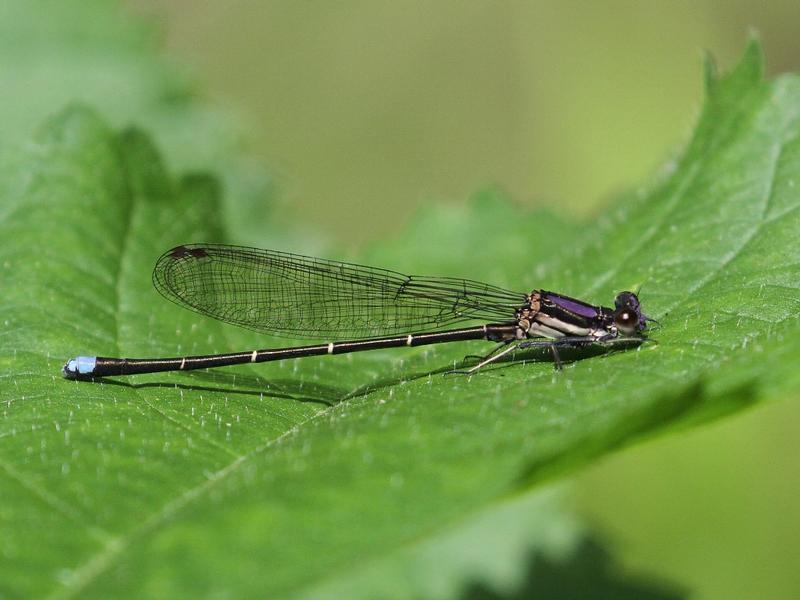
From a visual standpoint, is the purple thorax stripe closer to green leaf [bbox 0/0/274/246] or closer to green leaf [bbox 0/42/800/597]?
green leaf [bbox 0/42/800/597]

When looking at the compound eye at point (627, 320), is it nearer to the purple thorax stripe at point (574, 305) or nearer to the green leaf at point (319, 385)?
the green leaf at point (319, 385)

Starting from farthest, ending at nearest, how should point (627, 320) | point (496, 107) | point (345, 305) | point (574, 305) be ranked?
point (496, 107) < point (345, 305) < point (574, 305) < point (627, 320)

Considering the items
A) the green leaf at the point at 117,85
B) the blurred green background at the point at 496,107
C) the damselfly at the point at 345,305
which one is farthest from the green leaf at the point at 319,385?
the blurred green background at the point at 496,107

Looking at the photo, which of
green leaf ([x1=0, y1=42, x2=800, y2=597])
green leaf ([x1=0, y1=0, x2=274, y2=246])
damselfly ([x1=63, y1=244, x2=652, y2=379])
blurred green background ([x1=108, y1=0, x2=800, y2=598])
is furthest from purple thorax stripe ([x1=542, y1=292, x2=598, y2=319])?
A: green leaf ([x1=0, y1=0, x2=274, y2=246])

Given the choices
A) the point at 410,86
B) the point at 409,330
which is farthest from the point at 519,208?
the point at 410,86

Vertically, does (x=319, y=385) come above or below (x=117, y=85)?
below

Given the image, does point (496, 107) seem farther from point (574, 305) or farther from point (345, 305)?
point (574, 305)

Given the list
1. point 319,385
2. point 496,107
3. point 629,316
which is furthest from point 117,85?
point 496,107

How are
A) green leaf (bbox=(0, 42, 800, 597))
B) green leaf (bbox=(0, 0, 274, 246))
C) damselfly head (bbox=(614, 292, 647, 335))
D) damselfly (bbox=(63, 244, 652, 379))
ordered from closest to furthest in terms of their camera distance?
green leaf (bbox=(0, 42, 800, 597)), damselfly head (bbox=(614, 292, 647, 335)), damselfly (bbox=(63, 244, 652, 379)), green leaf (bbox=(0, 0, 274, 246))
